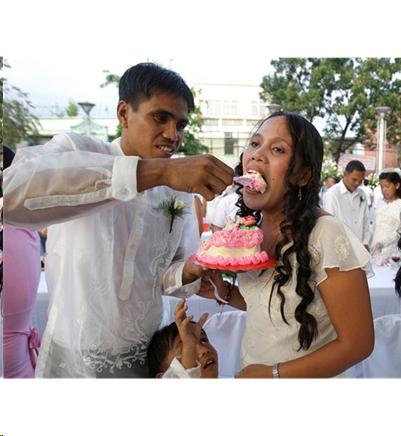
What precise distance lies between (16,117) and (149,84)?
0.51 metres

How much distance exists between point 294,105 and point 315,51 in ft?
0.85

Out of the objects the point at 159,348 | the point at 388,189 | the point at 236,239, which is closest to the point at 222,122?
the point at 236,239

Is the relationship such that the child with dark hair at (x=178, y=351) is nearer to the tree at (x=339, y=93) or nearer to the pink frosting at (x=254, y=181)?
the pink frosting at (x=254, y=181)

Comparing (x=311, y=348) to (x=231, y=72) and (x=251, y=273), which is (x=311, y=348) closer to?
(x=251, y=273)

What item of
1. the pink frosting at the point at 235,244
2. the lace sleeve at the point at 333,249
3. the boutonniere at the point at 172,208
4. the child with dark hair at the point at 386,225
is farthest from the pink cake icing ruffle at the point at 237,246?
the child with dark hair at the point at 386,225

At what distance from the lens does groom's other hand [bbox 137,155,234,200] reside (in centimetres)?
100

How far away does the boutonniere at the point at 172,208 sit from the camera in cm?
142

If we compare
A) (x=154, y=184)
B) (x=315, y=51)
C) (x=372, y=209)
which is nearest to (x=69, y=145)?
(x=154, y=184)

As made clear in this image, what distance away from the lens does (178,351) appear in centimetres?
141

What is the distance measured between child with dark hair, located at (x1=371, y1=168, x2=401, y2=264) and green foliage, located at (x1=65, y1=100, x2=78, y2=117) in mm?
1264

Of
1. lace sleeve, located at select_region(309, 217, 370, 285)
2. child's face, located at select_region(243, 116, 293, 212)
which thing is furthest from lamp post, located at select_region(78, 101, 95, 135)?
lace sleeve, located at select_region(309, 217, 370, 285)

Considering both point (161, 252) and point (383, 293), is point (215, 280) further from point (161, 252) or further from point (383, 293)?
point (383, 293)

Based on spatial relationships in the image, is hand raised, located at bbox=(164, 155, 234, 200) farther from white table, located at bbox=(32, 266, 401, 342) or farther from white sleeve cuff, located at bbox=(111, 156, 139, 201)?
white table, located at bbox=(32, 266, 401, 342)

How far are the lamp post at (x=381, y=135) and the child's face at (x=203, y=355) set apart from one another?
1.01m
